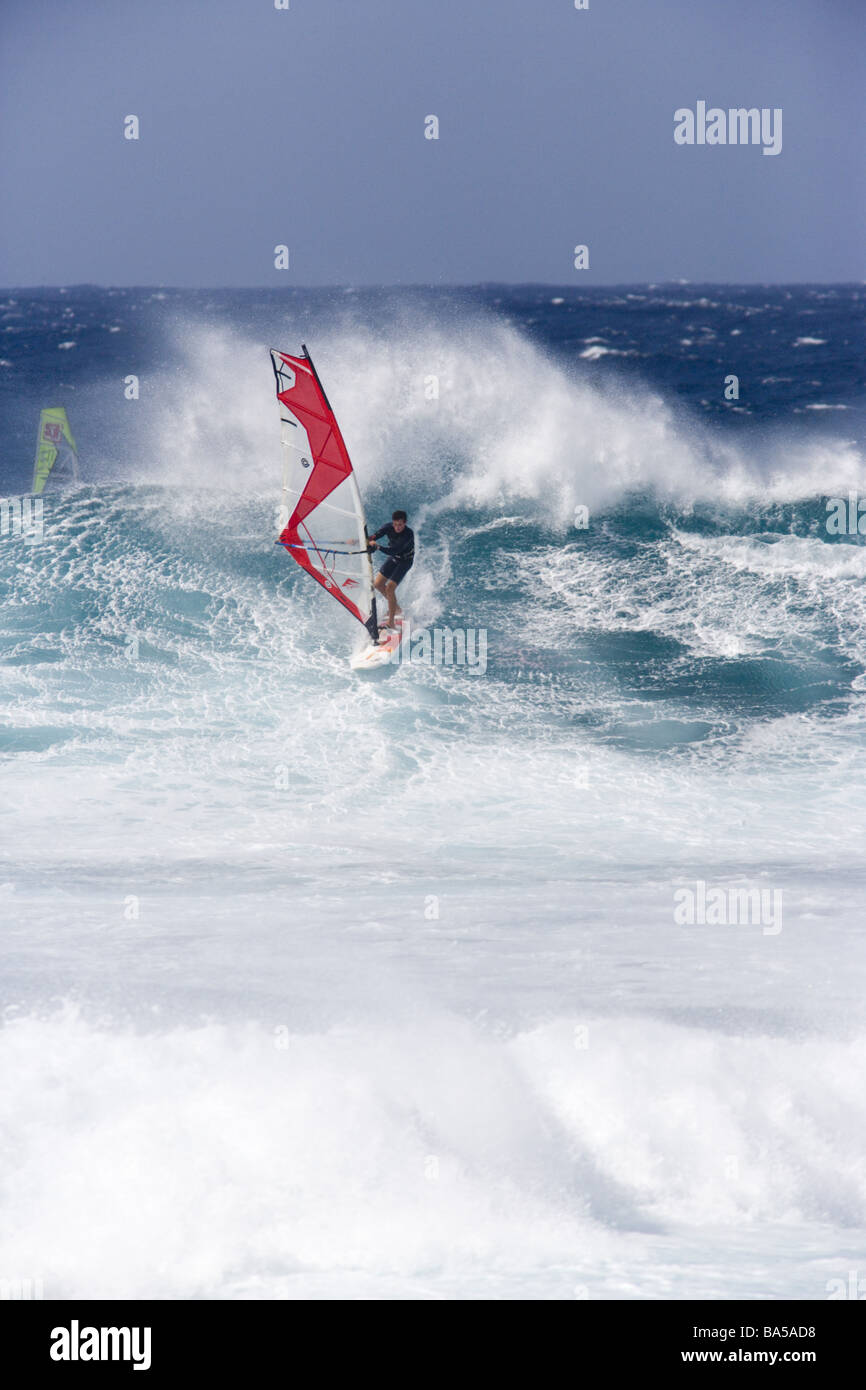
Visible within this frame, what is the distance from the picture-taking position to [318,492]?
8.55 meters

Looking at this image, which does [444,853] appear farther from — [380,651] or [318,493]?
[318,493]

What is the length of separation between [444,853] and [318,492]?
3.07 meters

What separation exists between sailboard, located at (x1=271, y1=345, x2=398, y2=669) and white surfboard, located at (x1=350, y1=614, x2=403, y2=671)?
19.4 inches

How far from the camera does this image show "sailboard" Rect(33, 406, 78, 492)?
43.1ft

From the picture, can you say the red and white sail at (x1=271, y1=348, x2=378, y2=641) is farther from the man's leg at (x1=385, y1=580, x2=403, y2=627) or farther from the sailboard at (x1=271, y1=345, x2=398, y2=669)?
the man's leg at (x1=385, y1=580, x2=403, y2=627)

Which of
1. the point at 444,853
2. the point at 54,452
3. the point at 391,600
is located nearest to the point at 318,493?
the point at 391,600

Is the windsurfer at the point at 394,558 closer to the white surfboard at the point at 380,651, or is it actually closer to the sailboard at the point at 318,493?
the white surfboard at the point at 380,651

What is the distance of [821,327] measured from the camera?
21.7 m

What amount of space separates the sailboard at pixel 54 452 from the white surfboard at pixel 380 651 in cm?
539

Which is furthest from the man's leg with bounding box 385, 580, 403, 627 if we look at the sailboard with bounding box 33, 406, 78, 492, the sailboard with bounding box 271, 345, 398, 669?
the sailboard with bounding box 33, 406, 78, 492

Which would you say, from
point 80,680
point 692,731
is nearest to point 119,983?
point 80,680

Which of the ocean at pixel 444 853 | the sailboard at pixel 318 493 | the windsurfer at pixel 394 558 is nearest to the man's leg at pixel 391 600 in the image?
the windsurfer at pixel 394 558

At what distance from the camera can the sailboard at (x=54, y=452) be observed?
13.1m

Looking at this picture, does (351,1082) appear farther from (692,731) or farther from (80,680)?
(80,680)
